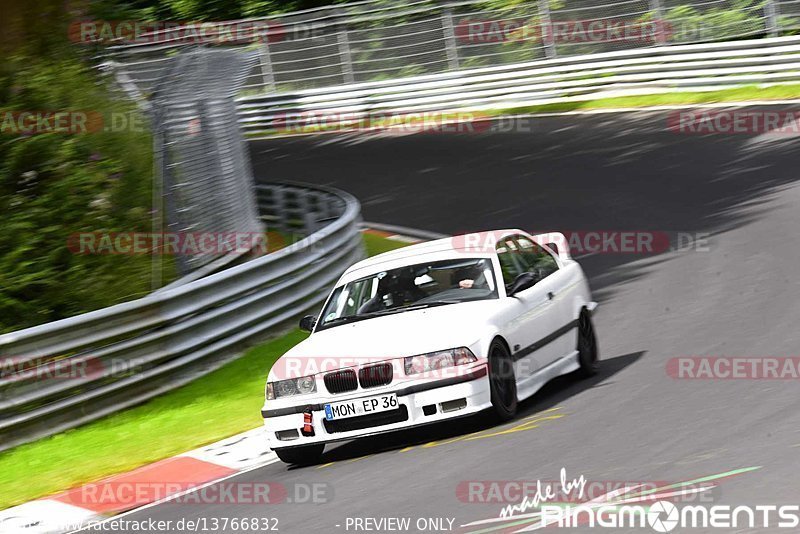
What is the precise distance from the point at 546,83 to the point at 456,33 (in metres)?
3.66

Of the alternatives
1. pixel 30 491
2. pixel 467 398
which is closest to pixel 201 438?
pixel 30 491

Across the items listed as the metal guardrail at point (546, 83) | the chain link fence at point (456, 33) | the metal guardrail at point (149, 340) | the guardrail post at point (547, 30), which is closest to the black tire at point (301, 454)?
the metal guardrail at point (149, 340)

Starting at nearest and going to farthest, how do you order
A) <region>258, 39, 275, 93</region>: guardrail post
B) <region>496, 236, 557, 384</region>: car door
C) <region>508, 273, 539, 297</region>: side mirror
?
<region>496, 236, 557, 384</region>: car door < <region>508, 273, 539, 297</region>: side mirror < <region>258, 39, 275, 93</region>: guardrail post

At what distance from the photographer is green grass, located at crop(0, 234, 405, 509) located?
1010 cm

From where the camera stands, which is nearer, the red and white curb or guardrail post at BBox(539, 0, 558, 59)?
the red and white curb

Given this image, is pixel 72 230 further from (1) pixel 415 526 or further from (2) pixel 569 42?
(2) pixel 569 42

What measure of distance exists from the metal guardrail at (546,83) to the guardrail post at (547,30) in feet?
2.51

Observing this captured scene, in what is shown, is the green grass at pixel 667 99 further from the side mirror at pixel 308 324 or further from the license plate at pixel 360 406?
the license plate at pixel 360 406

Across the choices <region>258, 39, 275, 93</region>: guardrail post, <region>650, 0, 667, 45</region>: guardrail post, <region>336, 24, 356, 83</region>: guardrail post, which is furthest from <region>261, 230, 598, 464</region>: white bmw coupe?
<region>258, 39, 275, 93</region>: guardrail post

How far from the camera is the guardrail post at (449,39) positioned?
31562mm

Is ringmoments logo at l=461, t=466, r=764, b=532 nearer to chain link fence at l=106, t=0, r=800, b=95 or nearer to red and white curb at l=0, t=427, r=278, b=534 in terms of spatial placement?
red and white curb at l=0, t=427, r=278, b=534

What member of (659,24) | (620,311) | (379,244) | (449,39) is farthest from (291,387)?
(449,39)

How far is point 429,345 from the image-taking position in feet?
28.9

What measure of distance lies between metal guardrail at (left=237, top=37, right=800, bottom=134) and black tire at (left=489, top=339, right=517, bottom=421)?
1658 centimetres
